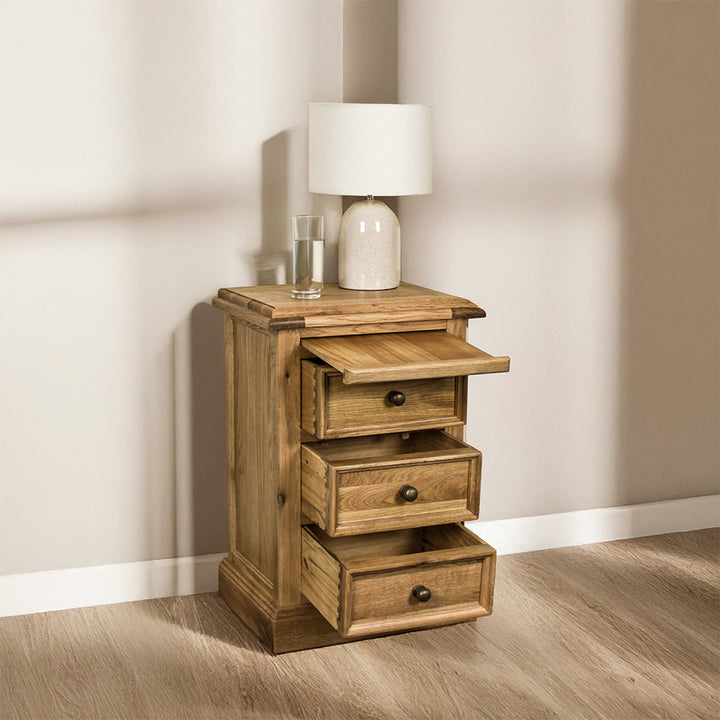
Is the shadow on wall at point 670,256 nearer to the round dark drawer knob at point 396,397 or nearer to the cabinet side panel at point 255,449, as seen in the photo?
the round dark drawer knob at point 396,397

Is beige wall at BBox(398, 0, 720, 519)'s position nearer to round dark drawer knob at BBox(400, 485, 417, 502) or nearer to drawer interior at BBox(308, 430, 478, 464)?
drawer interior at BBox(308, 430, 478, 464)

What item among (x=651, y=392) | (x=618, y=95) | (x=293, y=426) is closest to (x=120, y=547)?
(x=293, y=426)

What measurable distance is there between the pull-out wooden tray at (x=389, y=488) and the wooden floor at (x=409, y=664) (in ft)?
1.03

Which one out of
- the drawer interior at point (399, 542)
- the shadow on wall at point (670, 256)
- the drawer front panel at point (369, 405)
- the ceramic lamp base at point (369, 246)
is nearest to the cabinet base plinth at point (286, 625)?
the drawer interior at point (399, 542)

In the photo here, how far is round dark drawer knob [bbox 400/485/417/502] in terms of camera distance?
6.88 ft

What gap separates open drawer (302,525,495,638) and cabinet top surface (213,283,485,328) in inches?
18.2

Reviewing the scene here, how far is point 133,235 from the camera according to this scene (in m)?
2.41

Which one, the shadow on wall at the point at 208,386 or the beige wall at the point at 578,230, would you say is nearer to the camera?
the shadow on wall at the point at 208,386

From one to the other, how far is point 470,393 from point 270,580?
2.58ft

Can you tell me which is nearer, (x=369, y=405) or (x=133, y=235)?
(x=369, y=405)

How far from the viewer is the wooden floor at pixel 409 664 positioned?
6.57 feet

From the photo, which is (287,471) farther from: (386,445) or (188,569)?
(188,569)

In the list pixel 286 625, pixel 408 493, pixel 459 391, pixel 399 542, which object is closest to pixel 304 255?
pixel 459 391

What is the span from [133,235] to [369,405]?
734 millimetres
